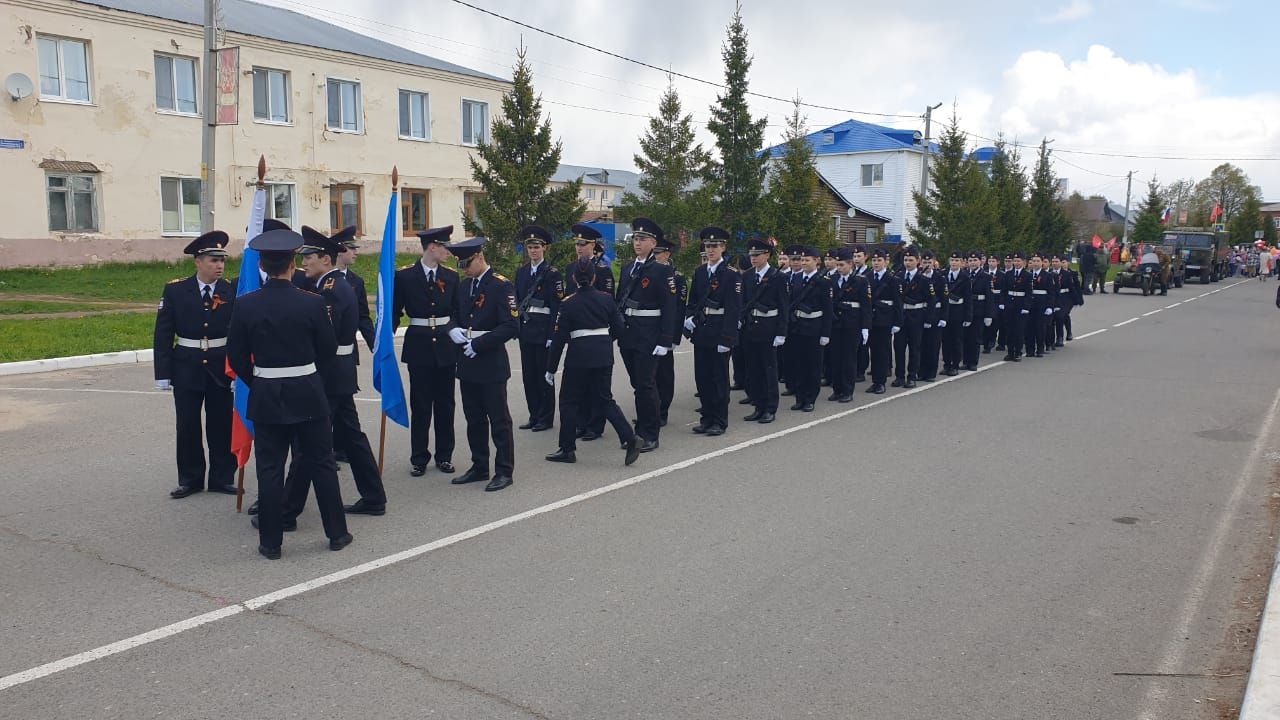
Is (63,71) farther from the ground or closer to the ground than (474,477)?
farther from the ground

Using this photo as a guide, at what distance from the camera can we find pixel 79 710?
3713 mm

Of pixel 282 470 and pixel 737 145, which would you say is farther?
pixel 737 145

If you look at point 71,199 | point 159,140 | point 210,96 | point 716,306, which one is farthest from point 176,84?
point 716,306

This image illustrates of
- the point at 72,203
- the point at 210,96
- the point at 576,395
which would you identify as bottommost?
the point at 576,395

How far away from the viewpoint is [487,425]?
728 centimetres

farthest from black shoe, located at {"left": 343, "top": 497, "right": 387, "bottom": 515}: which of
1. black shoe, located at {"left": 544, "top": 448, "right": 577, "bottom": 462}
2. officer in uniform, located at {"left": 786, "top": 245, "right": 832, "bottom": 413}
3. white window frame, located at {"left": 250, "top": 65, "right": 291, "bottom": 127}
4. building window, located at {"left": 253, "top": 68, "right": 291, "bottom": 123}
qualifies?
building window, located at {"left": 253, "top": 68, "right": 291, "bottom": 123}

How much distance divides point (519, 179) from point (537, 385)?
38.5ft

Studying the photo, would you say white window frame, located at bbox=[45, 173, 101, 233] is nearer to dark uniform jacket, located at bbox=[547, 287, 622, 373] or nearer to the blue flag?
the blue flag

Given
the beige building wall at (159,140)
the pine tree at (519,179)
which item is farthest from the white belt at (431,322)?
the beige building wall at (159,140)

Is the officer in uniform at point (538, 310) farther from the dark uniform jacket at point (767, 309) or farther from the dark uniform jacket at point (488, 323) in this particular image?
the dark uniform jacket at point (767, 309)

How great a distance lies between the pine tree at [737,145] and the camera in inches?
971

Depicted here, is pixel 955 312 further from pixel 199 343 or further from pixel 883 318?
pixel 199 343

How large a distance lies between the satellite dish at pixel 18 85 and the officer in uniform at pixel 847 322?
19.5 meters

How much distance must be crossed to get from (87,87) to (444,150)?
10557 mm
